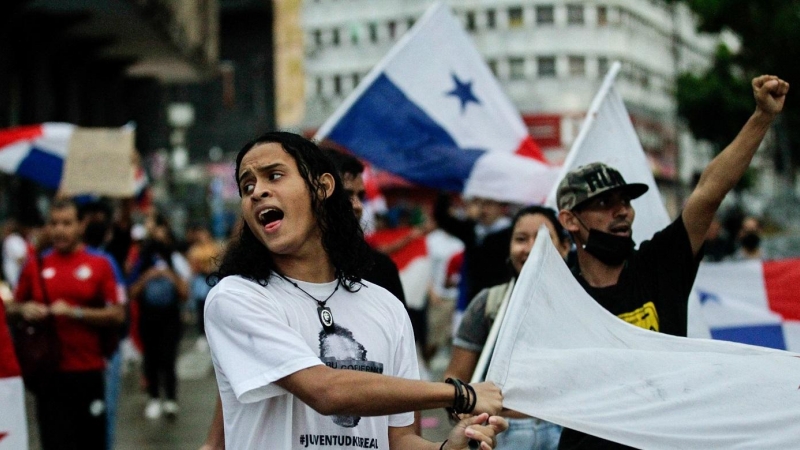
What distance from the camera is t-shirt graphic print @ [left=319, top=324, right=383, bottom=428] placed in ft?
10.3

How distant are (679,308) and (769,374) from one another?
0.78m

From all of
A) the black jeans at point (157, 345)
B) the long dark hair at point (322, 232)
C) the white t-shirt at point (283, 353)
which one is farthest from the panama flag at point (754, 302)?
the black jeans at point (157, 345)

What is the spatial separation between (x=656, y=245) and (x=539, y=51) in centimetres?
6351

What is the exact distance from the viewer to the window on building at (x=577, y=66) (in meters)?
66.8

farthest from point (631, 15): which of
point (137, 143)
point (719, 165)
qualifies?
point (719, 165)

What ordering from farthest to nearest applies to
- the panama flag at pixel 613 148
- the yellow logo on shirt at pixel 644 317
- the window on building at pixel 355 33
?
1. the window on building at pixel 355 33
2. the panama flag at pixel 613 148
3. the yellow logo on shirt at pixel 644 317

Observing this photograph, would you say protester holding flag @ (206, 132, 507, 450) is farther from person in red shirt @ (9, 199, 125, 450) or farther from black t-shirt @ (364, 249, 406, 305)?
person in red shirt @ (9, 199, 125, 450)

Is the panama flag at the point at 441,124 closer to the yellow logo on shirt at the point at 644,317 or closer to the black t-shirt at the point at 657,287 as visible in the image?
the black t-shirt at the point at 657,287

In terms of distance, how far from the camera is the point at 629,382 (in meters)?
3.41

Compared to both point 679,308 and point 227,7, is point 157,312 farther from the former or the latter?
point 227,7

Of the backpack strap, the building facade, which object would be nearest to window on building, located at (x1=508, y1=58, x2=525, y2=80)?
the building facade

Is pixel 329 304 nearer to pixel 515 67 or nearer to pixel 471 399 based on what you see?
pixel 471 399

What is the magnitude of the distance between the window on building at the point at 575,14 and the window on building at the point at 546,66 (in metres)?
2.53

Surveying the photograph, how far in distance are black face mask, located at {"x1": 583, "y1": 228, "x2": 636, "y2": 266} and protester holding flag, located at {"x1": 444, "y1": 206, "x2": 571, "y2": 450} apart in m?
0.58
